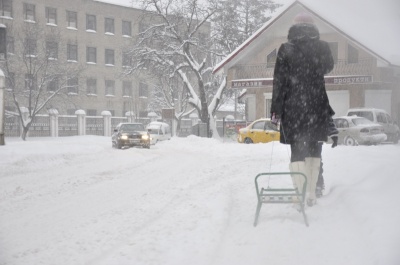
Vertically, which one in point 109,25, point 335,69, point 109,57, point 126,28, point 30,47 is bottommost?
point 335,69

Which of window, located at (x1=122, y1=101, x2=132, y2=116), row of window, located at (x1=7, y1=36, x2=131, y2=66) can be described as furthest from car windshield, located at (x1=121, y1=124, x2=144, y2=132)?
window, located at (x1=122, y1=101, x2=132, y2=116)

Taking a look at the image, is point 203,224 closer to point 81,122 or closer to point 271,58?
point 271,58

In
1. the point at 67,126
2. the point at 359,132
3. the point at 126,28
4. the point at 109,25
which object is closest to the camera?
the point at 359,132

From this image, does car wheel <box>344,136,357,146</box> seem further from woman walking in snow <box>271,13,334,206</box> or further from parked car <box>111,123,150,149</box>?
woman walking in snow <box>271,13,334,206</box>

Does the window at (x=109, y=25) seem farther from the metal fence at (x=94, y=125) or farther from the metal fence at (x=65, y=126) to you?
the metal fence at (x=94, y=125)

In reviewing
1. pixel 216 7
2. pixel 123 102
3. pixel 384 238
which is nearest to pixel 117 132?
pixel 216 7

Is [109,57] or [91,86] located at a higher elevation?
[109,57]

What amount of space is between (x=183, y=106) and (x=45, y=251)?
40.2 metres

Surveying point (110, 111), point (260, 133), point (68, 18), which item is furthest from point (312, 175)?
point (110, 111)

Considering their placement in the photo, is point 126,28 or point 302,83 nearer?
point 302,83

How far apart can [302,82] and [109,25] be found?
4731cm

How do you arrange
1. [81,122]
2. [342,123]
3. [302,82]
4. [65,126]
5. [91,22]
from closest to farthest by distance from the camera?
1. [302,82]
2. [342,123]
3. [81,122]
4. [65,126]
5. [91,22]

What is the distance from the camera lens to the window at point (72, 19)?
46.0 m

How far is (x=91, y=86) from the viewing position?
4812 cm
